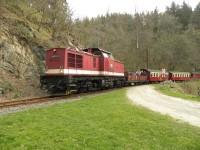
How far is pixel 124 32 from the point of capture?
333ft

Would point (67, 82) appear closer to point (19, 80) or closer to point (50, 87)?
point (50, 87)

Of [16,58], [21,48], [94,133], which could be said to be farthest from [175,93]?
[94,133]

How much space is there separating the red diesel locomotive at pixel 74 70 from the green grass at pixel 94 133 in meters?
12.4

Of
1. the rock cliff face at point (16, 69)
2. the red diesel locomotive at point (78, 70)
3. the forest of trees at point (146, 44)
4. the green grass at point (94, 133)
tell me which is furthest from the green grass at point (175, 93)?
the forest of trees at point (146, 44)

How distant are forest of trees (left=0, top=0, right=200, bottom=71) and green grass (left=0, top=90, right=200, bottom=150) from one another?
18.3 meters

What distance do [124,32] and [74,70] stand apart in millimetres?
76379

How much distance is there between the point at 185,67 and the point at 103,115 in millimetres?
88540

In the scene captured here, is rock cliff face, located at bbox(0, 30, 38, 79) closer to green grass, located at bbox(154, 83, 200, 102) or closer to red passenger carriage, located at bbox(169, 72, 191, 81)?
green grass, located at bbox(154, 83, 200, 102)

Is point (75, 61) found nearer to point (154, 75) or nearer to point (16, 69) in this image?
point (16, 69)

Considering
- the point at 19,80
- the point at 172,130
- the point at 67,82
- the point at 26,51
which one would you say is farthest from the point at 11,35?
the point at 172,130

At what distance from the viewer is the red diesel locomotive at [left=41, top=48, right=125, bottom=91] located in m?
25.1

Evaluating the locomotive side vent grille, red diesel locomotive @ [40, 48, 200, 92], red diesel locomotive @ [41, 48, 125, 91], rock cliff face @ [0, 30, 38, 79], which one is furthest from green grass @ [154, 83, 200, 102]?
rock cliff face @ [0, 30, 38, 79]

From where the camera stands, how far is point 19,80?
25.7 m

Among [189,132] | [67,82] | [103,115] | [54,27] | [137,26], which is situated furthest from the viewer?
[137,26]
